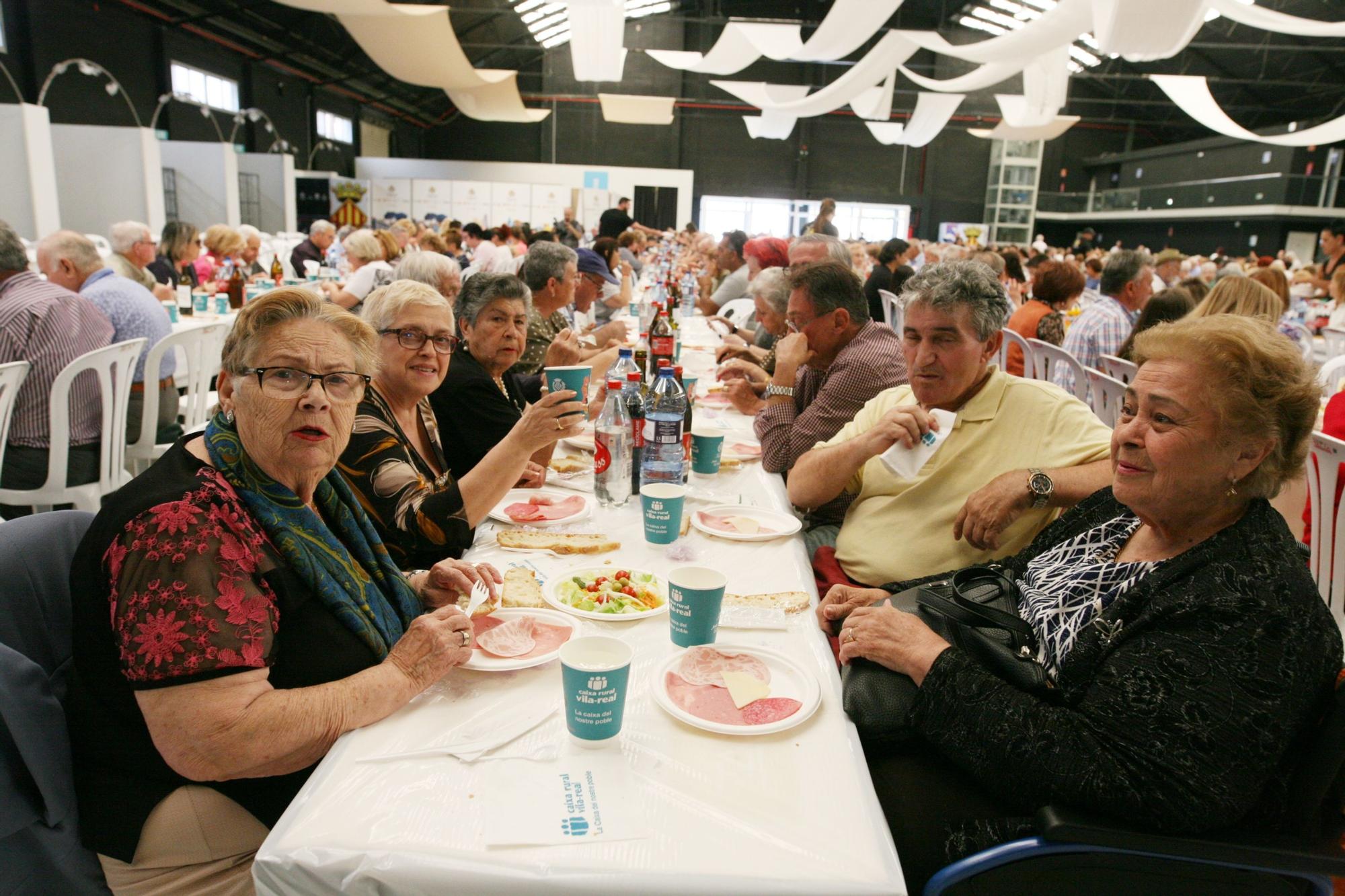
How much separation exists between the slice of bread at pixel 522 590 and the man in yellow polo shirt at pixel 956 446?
0.89 meters

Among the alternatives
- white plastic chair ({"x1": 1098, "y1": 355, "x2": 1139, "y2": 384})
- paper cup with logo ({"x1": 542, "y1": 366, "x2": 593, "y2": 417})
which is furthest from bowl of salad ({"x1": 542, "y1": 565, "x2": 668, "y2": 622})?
white plastic chair ({"x1": 1098, "y1": 355, "x2": 1139, "y2": 384})

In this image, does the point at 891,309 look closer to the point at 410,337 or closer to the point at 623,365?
the point at 623,365

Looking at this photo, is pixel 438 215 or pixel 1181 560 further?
pixel 438 215

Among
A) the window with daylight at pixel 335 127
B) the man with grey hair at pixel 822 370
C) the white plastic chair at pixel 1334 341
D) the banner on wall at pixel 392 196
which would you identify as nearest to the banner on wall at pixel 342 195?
the banner on wall at pixel 392 196

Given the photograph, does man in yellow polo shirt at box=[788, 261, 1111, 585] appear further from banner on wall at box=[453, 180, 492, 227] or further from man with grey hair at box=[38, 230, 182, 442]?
banner on wall at box=[453, 180, 492, 227]

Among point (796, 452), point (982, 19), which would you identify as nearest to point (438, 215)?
point (982, 19)

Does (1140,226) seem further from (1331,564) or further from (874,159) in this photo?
(1331,564)

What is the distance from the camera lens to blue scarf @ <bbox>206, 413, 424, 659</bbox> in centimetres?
124

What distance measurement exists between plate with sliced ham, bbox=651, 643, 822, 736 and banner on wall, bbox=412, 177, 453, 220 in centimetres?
1756

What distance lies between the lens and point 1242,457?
4.16 ft

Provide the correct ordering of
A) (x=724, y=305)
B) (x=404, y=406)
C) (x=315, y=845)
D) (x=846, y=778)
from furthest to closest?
1. (x=724, y=305)
2. (x=404, y=406)
3. (x=846, y=778)
4. (x=315, y=845)

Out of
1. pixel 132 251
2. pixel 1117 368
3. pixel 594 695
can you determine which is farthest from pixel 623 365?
pixel 132 251

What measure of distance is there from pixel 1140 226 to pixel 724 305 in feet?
67.7

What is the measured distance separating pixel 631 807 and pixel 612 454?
124 cm
